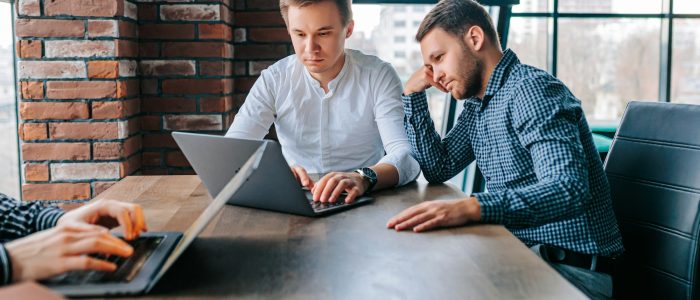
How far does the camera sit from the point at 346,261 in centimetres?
103

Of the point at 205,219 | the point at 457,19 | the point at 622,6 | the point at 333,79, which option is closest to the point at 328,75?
the point at 333,79

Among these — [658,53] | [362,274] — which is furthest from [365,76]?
[658,53]

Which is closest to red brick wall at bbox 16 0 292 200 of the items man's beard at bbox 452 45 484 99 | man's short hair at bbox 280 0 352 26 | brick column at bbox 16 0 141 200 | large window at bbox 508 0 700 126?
brick column at bbox 16 0 141 200

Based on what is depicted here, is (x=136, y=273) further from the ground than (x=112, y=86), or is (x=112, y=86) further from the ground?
(x=112, y=86)

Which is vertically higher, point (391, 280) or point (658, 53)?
point (658, 53)

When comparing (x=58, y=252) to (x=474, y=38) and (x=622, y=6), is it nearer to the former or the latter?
(x=474, y=38)

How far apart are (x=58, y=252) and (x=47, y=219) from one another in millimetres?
417

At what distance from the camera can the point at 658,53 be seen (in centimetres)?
425

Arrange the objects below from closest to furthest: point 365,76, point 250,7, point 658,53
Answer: point 365,76 → point 250,7 → point 658,53

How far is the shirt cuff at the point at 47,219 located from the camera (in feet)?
4.14

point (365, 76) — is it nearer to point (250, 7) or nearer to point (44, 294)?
point (250, 7)

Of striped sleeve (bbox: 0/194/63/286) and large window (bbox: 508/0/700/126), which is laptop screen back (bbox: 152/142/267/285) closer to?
striped sleeve (bbox: 0/194/63/286)

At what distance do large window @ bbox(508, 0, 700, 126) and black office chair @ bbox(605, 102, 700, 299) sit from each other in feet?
A: 7.45

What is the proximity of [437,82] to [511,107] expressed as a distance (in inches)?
10.0
